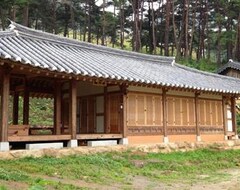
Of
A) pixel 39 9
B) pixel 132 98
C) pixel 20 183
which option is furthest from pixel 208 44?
pixel 20 183

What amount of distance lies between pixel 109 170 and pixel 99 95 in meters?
5.71

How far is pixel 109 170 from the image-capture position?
11273 mm

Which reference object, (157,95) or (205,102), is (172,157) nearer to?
(157,95)

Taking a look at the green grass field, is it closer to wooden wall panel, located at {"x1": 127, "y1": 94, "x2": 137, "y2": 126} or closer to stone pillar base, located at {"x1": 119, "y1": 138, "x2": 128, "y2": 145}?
stone pillar base, located at {"x1": 119, "y1": 138, "x2": 128, "y2": 145}

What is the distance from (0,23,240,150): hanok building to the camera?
1187 centimetres

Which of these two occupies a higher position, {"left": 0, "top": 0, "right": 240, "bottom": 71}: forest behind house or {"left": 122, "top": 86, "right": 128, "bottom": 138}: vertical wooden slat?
{"left": 0, "top": 0, "right": 240, "bottom": 71}: forest behind house

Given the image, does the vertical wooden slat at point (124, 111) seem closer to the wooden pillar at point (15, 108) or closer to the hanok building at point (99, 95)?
the hanok building at point (99, 95)

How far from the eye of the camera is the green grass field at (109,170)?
855 centimetres

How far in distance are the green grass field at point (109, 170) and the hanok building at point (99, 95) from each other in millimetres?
1184

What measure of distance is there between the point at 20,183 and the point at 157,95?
9754mm

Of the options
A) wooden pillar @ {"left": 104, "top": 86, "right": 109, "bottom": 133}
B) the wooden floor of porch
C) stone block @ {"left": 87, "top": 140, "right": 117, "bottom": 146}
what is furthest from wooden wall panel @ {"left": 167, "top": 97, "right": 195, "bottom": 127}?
stone block @ {"left": 87, "top": 140, "right": 117, "bottom": 146}

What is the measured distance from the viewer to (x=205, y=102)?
19.3 meters

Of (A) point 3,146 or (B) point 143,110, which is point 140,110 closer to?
(B) point 143,110

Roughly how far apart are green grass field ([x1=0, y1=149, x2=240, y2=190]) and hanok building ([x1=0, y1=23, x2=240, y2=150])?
3.88 ft
